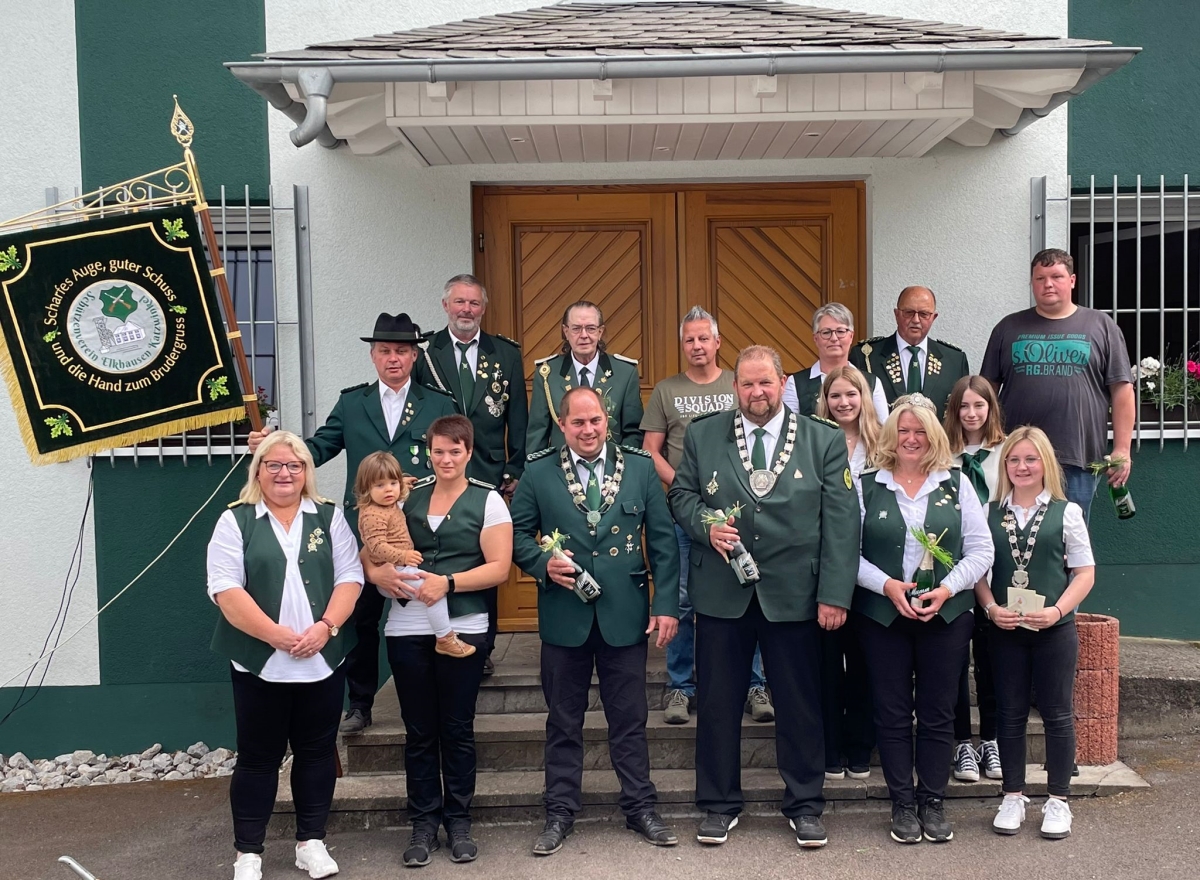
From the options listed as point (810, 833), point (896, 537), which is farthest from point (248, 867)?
point (896, 537)

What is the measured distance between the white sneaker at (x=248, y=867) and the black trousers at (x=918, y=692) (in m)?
2.46

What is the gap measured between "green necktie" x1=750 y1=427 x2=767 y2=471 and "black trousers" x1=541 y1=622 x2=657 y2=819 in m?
0.84

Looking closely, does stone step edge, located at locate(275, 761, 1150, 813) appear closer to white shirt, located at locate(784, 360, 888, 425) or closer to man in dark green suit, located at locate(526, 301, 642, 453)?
man in dark green suit, located at locate(526, 301, 642, 453)

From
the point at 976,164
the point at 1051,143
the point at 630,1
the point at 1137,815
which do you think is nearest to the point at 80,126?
the point at 630,1

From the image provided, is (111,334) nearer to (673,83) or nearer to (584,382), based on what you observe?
(584,382)

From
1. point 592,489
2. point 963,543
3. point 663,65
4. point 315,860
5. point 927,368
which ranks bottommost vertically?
point 315,860

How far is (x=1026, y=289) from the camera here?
247 inches

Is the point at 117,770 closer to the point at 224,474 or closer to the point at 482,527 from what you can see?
the point at 224,474

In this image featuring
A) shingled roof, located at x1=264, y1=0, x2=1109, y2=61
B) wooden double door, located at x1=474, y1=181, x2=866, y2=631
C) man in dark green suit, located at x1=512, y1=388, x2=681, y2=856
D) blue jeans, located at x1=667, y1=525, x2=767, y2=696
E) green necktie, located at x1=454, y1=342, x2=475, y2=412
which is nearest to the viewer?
man in dark green suit, located at x1=512, y1=388, x2=681, y2=856

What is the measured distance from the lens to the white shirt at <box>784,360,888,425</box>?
5.15 m

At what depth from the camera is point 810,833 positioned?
4.40 m

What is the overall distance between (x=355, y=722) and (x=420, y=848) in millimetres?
853

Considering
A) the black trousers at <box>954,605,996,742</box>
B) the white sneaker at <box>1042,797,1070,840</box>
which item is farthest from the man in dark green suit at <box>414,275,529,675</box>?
the white sneaker at <box>1042,797,1070,840</box>

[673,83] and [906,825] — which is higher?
[673,83]
